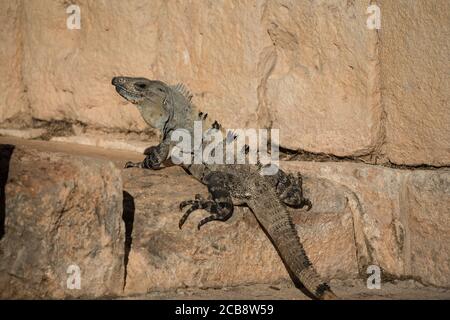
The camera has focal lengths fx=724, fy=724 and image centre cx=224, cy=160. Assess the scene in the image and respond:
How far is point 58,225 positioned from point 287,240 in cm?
193

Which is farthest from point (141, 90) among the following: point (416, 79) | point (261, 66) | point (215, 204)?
point (416, 79)

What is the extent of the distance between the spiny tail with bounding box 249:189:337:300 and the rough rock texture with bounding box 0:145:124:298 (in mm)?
1398

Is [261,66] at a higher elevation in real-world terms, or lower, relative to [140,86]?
higher

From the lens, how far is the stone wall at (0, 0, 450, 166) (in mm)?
6098

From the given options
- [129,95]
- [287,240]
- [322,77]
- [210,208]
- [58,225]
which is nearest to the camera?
[58,225]

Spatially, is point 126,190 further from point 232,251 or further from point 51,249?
point 51,249

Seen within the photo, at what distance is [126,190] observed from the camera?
598 centimetres

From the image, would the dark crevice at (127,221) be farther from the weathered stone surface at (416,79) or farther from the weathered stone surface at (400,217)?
the weathered stone surface at (416,79)

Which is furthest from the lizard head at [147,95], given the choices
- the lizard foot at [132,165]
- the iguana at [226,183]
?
the lizard foot at [132,165]

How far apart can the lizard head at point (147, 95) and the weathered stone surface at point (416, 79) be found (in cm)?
222

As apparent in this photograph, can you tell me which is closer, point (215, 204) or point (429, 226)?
point (215, 204)

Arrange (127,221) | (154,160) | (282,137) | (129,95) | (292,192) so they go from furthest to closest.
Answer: (129,95) < (282,137) < (154,160) < (292,192) < (127,221)

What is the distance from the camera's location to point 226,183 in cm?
638

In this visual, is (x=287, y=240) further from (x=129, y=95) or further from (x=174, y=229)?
(x=129, y=95)
